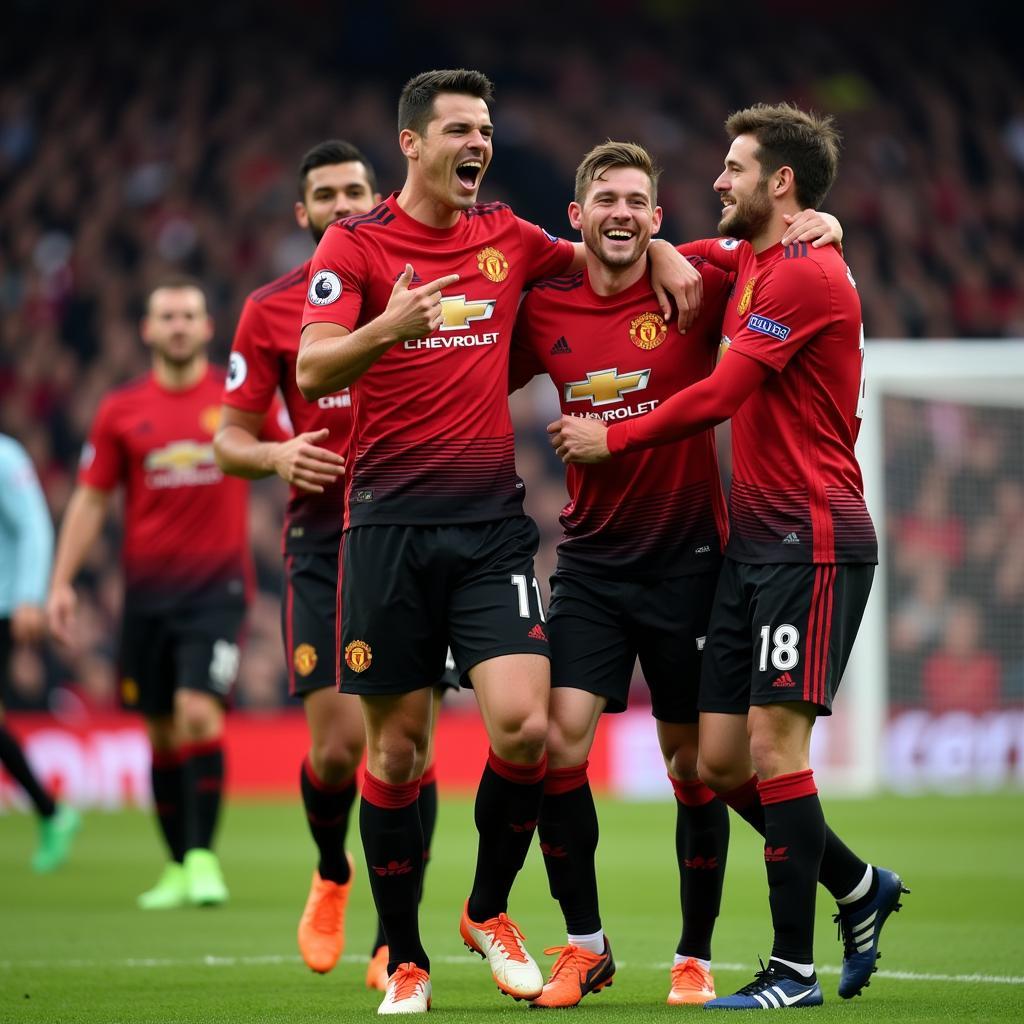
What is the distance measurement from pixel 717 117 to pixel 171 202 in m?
5.95

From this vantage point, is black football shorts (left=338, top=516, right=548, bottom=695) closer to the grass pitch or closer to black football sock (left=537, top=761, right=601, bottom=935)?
black football sock (left=537, top=761, right=601, bottom=935)

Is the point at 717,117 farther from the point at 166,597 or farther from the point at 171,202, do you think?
the point at 166,597

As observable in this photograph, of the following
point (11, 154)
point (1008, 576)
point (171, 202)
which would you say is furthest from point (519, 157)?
point (1008, 576)

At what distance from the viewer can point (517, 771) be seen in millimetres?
5430

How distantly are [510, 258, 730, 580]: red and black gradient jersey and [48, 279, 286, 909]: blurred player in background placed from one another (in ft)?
11.9

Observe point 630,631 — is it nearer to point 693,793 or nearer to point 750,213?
point 693,793

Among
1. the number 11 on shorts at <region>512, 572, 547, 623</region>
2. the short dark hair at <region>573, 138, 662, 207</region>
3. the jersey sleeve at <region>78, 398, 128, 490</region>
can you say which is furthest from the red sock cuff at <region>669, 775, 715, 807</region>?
the jersey sleeve at <region>78, 398, 128, 490</region>

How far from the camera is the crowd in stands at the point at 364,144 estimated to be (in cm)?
1786

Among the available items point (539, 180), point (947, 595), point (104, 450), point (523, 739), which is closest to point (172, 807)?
point (104, 450)

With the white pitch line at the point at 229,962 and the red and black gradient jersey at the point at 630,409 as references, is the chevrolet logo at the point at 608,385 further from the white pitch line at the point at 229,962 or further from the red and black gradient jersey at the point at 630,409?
the white pitch line at the point at 229,962

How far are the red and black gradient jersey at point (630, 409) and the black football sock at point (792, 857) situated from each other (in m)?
0.80

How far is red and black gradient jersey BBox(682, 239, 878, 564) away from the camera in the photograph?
536 cm

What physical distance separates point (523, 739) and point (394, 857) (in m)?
0.57

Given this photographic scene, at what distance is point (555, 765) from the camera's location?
18.4 ft
